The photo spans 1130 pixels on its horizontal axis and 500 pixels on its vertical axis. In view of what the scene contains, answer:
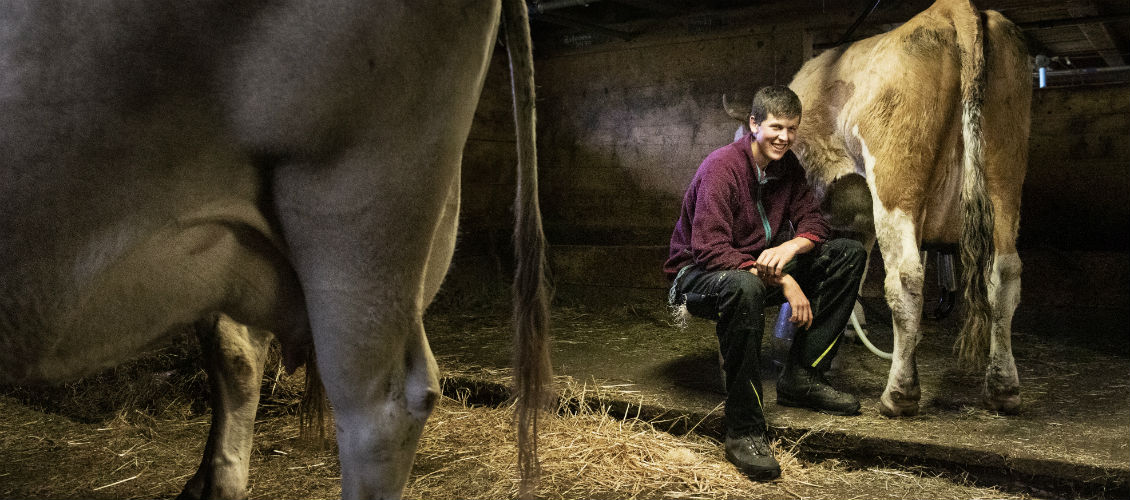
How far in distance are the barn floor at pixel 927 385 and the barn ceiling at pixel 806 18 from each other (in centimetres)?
198

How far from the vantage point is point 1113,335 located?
5.34 meters

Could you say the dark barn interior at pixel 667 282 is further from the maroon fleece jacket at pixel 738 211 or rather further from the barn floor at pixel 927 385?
the maroon fleece jacket at pixel 738 211

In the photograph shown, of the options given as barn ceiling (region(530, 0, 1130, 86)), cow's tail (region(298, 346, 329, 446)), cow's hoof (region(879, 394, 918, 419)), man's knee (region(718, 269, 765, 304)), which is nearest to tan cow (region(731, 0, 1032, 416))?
cow's hoof (region(879, 394, 918, 419))

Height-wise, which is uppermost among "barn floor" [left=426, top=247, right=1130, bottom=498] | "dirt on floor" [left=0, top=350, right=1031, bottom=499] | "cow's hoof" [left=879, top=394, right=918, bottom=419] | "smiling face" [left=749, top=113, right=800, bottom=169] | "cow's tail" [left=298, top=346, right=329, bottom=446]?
"smiling face" [left=749, top=113, right=800, bottom=169]

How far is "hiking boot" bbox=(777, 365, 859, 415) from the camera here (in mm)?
3605

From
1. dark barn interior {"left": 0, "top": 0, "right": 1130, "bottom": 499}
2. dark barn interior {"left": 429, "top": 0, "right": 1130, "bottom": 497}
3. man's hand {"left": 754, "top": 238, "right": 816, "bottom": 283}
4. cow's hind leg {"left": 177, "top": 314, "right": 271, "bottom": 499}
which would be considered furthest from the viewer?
dark barn interior {"left": 429, "top": 0, "right": 1130, "bottom": 497}

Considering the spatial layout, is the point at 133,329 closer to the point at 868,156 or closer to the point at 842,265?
the point at 842,265

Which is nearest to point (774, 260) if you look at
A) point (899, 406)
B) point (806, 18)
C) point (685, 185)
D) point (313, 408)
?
point (899, 406)

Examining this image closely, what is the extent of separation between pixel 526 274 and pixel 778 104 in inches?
70.0

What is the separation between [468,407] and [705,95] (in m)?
4.02

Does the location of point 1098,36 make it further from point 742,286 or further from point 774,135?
point 742,286

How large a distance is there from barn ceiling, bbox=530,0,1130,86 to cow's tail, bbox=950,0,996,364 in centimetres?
190

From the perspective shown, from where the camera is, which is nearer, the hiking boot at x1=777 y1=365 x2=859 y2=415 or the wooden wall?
the hiking boot at x1=777 y1=365 x2=859 y2=415

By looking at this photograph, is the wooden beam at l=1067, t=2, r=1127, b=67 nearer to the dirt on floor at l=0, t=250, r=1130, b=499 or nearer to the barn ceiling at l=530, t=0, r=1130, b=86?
the barn ceiling at l=530, t=0, r=1130, b=86
